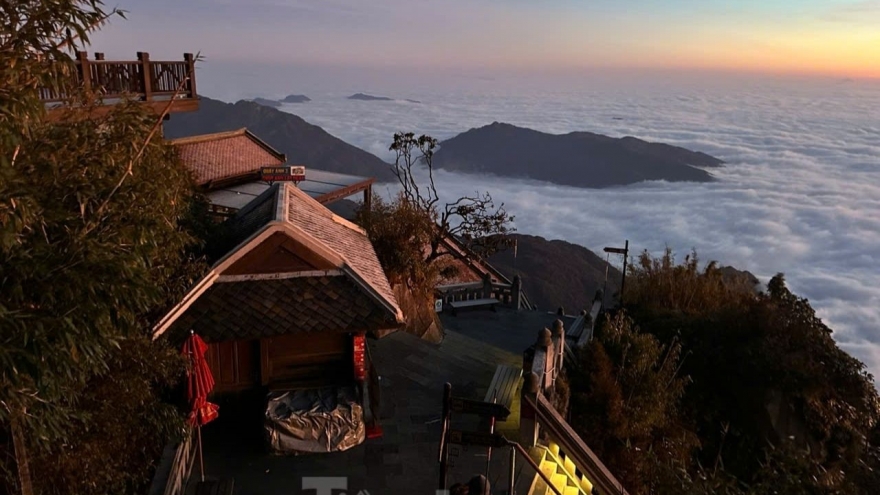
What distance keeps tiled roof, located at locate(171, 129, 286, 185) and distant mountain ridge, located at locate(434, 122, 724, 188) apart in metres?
145

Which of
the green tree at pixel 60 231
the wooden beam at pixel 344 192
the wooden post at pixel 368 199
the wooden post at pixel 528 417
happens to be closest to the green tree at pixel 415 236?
the wooden post at pixel 368 199

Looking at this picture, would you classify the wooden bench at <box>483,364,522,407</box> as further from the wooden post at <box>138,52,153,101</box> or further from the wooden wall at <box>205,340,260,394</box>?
the wooden post at <box>138,52,153,101</box>

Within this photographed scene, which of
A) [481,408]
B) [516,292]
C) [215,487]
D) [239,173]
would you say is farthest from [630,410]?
[239,173]

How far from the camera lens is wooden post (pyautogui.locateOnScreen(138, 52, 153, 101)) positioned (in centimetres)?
1575

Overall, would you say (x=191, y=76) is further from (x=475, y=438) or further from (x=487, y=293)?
(x=487, y=293)

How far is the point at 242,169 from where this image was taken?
25125 mm

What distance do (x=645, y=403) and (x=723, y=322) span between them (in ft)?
20.1

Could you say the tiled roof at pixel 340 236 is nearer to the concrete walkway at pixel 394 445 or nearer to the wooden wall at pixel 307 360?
the wooden wall at pixel 307 360

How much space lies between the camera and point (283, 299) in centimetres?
1202

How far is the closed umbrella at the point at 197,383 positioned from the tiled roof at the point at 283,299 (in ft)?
2.44

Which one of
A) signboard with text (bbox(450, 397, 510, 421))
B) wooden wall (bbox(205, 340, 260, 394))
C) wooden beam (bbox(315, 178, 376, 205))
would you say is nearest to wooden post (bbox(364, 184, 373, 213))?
wooden beam (bbox(315, 178, 376, 205))

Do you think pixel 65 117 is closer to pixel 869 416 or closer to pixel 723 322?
pixel 723 322

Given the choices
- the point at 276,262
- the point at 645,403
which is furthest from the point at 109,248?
the point at 645,403

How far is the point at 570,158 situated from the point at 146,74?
17166 cm
